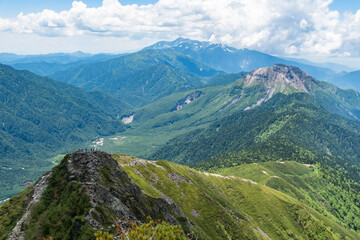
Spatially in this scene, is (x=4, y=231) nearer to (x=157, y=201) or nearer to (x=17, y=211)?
(x=17, y=211)

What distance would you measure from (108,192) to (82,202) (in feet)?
36.5

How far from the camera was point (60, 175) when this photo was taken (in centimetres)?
10319

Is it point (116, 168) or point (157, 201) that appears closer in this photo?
point (116, 168)

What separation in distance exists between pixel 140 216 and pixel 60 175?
33.9 m

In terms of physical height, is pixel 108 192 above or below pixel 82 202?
below

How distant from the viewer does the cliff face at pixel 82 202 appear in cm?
8075

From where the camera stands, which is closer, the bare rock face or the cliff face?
the cliff face

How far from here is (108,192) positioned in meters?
94.6

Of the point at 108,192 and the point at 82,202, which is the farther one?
the point at 108,192

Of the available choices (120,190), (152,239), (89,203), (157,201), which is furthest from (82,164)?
(152,239)

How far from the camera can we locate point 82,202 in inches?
3346

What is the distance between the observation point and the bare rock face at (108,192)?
289 ft

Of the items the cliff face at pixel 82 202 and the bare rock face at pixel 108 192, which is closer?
the cliff face at pixel 82 202

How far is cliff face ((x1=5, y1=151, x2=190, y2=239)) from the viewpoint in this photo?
80.8 meters
